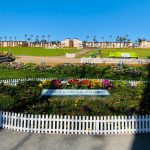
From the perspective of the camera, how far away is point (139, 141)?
13.5 meters

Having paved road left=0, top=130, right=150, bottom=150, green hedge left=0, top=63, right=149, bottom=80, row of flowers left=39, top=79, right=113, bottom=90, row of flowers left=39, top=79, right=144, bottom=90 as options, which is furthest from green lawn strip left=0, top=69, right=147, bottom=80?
paved road left=0, top=130, right=150, bottom=150

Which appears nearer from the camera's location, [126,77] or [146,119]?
[146,119]

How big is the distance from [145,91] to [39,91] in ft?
21.1

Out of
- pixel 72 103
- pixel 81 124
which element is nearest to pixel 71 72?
pixel 72 103

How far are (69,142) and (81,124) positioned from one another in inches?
47.0

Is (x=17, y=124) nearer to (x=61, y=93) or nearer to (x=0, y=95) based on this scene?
(x=0, y=95)

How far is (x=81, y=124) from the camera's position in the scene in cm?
1417

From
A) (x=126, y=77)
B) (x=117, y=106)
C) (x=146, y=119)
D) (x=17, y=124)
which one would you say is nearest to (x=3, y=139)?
(x=17, y=124)

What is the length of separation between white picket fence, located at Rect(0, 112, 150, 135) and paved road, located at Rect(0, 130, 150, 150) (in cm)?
31

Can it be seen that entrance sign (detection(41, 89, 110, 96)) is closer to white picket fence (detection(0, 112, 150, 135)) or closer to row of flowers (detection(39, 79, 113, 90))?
row of flowers (detection(39, 79, 113, 90))

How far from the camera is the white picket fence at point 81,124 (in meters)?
14.1

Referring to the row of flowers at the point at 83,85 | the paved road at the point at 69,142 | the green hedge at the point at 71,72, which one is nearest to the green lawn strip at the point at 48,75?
the green hedge at the point at 71,72

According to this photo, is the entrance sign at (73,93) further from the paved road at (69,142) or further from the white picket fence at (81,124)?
the paved road at (69,142)

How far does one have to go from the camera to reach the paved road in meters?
12.6
